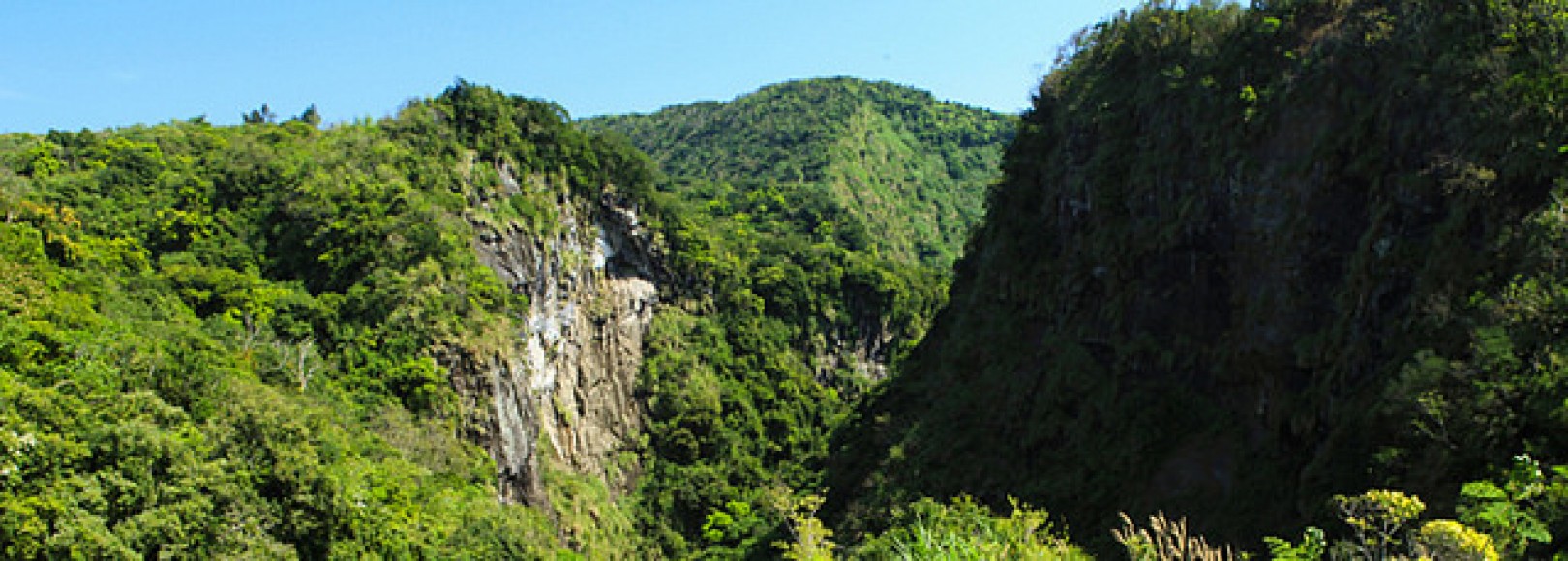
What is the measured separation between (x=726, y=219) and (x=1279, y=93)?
69579 mm

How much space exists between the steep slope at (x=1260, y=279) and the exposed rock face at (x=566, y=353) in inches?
635

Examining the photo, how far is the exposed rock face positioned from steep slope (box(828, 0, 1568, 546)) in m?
16.1

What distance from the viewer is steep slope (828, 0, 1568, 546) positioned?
2127 centimetres

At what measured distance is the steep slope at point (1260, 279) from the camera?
21266 mm

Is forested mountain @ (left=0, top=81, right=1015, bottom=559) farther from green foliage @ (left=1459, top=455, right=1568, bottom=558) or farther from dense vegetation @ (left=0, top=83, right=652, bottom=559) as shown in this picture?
green foliage @ (left=1459, top=455, right=1568, bottom=558)

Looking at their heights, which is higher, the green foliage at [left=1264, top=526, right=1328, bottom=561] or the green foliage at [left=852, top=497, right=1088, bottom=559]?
the green foliage at [left=1264, top=526, right=1328, bottom=561]

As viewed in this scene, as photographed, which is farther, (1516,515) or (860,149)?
(860,149)

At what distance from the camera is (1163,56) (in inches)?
1460

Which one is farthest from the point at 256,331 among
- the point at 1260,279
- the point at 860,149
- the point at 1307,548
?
the point at 860,149

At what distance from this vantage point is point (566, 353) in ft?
187

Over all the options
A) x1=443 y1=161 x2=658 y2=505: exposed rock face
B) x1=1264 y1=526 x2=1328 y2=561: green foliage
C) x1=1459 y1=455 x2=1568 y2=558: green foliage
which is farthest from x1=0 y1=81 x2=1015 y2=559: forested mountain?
x1=1459 y1=455 x2=1568 y2=558: green foliage

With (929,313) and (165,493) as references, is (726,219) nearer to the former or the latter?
(929,313)

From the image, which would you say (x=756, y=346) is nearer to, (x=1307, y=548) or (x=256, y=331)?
(x=256, y=331)

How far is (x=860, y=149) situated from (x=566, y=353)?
79.5 m
